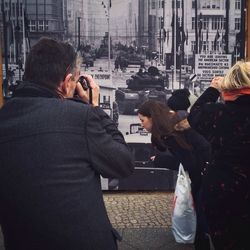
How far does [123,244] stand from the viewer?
4.84m

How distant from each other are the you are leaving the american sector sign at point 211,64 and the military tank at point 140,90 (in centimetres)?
51

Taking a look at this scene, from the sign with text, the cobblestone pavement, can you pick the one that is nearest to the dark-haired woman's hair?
the cobblestone pavement

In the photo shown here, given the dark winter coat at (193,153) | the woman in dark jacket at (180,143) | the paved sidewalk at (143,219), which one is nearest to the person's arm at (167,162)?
the woman in dark jacket at (180,143)

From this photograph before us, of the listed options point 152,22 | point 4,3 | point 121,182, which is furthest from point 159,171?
point 4,3

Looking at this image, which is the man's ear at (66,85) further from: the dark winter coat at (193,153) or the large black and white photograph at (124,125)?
the dark winter coat at (193,153)

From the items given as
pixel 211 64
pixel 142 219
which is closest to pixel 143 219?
pixel 142 219

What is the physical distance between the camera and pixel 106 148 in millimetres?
1935

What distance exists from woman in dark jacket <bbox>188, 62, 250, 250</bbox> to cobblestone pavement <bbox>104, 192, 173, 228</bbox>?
256 cm

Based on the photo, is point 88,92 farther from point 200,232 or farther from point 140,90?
point 140,90

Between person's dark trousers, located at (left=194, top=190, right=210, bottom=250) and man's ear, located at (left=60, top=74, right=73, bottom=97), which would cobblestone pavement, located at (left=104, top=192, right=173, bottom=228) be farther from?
man's ear, located at (left=60, top=74, right=73, bottom=97)

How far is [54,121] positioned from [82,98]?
32 centimetres

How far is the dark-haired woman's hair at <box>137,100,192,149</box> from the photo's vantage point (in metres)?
3.96

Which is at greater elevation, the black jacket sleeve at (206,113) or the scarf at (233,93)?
the scarf at (233,93)

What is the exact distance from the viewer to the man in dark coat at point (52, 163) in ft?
6.13
